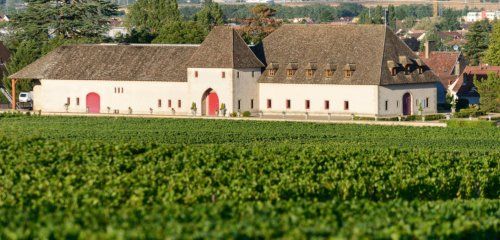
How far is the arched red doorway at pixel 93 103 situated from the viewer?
9156 centimetres

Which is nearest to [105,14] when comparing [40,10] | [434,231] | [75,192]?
[40,10]

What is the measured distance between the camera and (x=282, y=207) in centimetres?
3466

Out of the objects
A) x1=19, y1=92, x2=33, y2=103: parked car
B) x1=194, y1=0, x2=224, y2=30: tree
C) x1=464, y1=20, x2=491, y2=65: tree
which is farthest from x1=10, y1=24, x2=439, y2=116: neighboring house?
x1=464, y1=20, x2=491, y2=65: tree

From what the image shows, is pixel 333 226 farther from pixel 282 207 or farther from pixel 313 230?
pixel 282 207

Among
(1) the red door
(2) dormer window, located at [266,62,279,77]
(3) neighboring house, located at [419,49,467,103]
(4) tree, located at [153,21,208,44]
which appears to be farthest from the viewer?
(3) neighboring house, located at [419,49,467,103]

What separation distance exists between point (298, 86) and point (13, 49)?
125ft

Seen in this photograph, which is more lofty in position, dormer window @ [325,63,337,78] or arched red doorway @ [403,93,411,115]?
dormer window @ [325,63,337,78]

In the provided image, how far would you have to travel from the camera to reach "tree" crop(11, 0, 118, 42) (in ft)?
371

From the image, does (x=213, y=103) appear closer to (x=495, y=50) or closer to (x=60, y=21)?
(x=60, y=21)

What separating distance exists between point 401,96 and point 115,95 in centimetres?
1877

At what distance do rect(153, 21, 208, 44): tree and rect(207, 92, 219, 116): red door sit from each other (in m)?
19.2

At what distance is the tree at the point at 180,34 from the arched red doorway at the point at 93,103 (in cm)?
1593

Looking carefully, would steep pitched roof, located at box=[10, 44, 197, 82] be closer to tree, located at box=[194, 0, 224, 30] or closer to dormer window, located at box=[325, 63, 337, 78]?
dormer window, located at box=[325, 63, 337, 78]

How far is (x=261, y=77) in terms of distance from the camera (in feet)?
289
